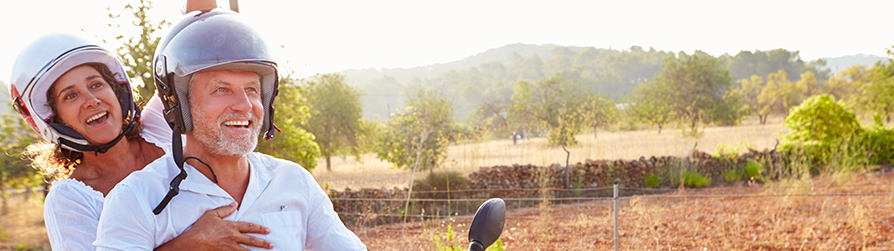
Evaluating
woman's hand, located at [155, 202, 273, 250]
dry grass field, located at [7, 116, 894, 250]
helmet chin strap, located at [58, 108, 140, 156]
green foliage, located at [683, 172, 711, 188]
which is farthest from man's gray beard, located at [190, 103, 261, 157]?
green foliage, located at [683, 172, 711, 188]

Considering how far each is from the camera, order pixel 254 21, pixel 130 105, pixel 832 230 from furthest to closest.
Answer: pixel 832 230
pixel 130 105
pixel 254 21

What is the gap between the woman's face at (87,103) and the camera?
1.72m

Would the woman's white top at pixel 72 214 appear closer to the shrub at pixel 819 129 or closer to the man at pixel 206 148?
the man at pixel 206 148

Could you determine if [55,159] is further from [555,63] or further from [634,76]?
[555,63]

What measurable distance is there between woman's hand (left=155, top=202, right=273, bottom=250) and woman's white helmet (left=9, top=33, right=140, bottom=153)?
836 millimetres

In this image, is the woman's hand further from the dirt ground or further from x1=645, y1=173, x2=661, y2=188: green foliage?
x1=645, y1=173, x2=661, y2=188: green foliage

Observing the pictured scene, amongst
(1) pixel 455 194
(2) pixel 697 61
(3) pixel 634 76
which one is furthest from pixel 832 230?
(3) pixel 634 76

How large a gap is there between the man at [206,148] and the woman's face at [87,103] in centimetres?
68

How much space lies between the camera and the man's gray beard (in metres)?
1.19

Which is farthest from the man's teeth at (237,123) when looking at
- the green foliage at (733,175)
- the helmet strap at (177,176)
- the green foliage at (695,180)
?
the green foliage at (733,175)

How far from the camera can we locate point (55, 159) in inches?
72.3

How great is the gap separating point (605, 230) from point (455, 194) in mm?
3954

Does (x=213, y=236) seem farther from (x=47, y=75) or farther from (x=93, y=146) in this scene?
(x=47, y=75)

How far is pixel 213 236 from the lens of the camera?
3.77ft
